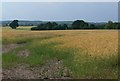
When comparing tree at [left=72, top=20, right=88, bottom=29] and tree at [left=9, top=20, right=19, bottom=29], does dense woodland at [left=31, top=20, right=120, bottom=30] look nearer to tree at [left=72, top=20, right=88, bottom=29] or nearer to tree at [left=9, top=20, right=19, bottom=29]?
tree at [left=72, top=20, right=88, bottom=29]

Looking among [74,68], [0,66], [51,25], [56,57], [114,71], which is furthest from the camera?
[51,25]

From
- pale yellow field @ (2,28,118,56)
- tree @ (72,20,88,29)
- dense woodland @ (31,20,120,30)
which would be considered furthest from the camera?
tree @ (72,20,88,29)

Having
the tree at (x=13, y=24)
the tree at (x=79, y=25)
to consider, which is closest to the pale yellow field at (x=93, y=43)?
the tree at (x=79, y=25)

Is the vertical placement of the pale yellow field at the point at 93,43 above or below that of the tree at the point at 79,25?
above

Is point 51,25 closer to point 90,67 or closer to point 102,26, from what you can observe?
point 102,26

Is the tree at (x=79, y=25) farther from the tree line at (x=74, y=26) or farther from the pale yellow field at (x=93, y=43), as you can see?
the pale yellow field at (x=93, y=43)

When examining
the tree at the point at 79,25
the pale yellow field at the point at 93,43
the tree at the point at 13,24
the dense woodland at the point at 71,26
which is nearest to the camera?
the pale yellow field at the point at 93,43

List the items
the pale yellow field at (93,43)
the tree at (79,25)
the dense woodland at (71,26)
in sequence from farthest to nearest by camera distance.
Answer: the tree at (79,25) → the dense woodland at (71,26) → the pale yellow field at (93,43)

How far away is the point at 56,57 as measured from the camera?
24.1m

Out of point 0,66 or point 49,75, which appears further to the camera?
point 0,66

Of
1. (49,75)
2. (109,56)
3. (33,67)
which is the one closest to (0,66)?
(33,67)

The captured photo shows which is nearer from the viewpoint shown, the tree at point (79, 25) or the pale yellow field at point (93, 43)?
the pale yellow field at point (93, 43)

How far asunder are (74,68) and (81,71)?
1085 mm

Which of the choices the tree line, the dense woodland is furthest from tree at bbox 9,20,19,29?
the dense woodland
